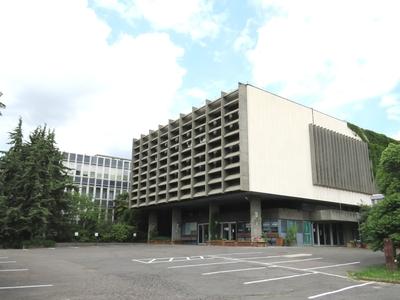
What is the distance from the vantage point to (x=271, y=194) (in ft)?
145

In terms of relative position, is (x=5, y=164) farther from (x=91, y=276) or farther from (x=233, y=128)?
(x=91, y=276)

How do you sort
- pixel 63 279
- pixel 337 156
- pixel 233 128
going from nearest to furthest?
pixel 63 279
pixel 233 128
pixel 337 156

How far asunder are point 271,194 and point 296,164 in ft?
17.4

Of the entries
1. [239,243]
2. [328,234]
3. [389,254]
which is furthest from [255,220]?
[389,254]

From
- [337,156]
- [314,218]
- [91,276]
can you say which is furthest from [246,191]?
[91,276]

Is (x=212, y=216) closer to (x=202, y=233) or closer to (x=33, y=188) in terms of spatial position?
(x=202, y=233)

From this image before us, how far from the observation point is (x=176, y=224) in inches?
2336

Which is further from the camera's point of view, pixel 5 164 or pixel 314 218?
pixel 314 218

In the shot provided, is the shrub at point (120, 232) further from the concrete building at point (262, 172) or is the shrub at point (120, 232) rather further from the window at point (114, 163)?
the window at point (114, 163)

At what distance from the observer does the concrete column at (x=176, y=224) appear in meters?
58.5

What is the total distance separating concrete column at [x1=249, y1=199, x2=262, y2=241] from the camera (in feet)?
141

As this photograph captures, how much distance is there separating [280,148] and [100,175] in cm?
4774

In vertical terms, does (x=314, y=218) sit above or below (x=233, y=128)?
below

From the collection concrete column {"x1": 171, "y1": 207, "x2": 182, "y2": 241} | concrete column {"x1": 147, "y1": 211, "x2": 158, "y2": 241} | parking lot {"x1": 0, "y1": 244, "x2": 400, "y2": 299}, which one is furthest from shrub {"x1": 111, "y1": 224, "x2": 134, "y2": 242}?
parking lot {"x1": 0, "y1": 244, "x2": 400, "y2": 299}
